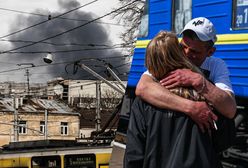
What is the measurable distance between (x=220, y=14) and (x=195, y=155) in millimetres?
2333

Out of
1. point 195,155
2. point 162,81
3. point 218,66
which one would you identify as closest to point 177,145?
point 195,155

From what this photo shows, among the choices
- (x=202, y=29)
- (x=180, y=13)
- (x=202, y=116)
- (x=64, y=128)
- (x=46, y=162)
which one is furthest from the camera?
(x=64, y=128)

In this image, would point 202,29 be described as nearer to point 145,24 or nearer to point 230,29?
point 230,29

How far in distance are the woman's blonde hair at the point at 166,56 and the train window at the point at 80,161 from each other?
7.10 metres

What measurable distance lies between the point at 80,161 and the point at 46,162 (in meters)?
0.58

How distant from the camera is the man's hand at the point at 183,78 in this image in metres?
2.74

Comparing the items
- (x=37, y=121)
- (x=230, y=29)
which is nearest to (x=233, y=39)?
(x=230, y=29)

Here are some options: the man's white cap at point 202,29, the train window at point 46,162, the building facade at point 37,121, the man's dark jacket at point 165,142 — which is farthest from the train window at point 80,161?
the building facade at point 37,121

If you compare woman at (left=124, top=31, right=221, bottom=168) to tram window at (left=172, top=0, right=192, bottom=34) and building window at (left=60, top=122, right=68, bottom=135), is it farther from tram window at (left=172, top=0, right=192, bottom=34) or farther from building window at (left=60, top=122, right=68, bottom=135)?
building window at (left=60, top=122, right=68, bottom=135)

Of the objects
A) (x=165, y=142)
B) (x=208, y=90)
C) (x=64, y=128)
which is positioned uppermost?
(x=208, y=90)

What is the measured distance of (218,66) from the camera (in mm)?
2982

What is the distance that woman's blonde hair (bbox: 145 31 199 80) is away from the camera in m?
2.76

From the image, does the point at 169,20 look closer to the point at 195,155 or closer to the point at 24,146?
the point at 195,155

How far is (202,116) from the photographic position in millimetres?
2701
